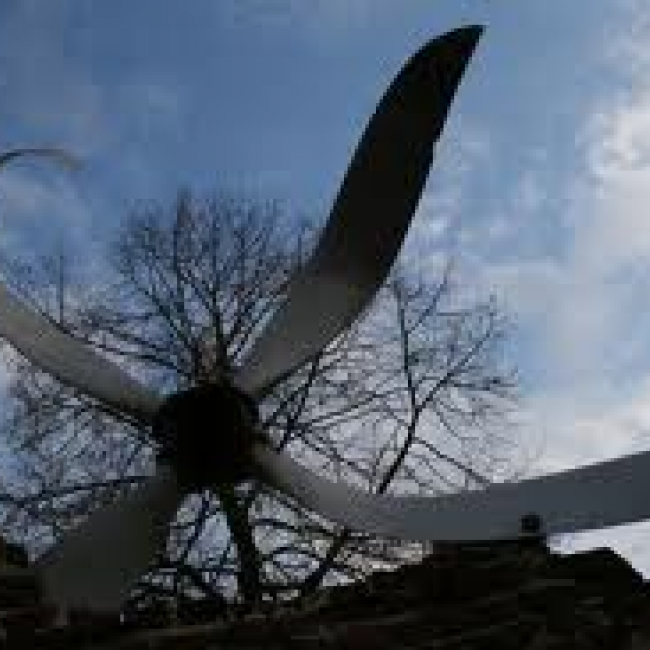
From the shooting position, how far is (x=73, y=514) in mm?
14523

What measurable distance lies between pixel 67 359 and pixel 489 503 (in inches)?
71.3

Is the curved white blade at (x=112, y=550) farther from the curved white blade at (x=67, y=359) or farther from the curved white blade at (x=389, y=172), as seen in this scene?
the curved white blade at (x=389, y=172)

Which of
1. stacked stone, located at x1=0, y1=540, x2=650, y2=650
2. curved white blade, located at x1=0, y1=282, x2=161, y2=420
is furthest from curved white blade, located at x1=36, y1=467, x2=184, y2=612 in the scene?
stacked stone, located at x1=0, y1=540, x2=650, y2=650

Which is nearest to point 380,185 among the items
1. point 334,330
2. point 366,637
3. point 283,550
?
point 334,330

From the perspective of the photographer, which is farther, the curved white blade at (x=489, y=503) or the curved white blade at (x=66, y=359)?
the curved white blade at (x=66, y=359)

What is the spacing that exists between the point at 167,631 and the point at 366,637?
90 cm

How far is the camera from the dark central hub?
4613 mm

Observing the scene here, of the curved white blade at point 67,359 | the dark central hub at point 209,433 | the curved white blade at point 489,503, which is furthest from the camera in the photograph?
the curved white blade at point 67,359

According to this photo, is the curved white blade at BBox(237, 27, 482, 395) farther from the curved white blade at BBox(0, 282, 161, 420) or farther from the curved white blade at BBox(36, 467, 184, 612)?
the curved white blade at BBox(36, 467, 184, 612)

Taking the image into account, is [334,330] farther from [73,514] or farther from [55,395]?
[55,395]

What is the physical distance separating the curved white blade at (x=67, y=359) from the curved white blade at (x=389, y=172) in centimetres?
48

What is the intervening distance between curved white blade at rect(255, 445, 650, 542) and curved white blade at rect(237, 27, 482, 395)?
1.38 feet

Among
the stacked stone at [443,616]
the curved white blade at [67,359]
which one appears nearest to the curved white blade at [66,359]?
the curved white blade at [67,359]

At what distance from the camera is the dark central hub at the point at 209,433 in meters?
4.61
